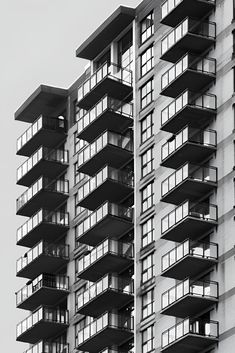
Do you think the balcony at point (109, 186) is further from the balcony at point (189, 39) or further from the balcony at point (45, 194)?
the balcony at point (189, 39)

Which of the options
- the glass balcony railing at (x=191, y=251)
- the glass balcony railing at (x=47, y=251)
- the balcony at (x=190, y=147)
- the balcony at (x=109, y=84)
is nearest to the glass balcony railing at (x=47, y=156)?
the glass balcony railing at (x=47, y=251)

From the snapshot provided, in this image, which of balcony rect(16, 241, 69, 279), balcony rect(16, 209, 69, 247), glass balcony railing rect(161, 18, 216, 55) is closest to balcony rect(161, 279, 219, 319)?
glass balcony railing rect(161, 18, 216, 55)

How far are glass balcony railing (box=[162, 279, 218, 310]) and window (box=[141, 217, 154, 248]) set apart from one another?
687 centimetres

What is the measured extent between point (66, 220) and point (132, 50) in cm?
1384

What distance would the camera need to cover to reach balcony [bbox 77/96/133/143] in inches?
4360

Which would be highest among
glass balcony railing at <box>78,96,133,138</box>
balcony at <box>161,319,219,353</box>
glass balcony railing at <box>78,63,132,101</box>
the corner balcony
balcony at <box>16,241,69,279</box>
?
glass balcony railing at <box>78,63,132,101</box>

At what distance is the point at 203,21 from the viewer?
334ft

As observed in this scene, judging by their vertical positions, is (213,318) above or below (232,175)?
below

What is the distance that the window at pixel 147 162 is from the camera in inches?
4213

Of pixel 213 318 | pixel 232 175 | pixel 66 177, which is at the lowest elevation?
pixel 213 318

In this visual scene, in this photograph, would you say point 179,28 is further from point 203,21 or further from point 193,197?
point 193,197

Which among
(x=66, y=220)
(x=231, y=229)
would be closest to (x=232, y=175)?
(x=231, y=229)

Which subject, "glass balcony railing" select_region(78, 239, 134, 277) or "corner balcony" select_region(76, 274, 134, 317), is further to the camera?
"glass balcony railing" select_region(78, 239, 134, 277)

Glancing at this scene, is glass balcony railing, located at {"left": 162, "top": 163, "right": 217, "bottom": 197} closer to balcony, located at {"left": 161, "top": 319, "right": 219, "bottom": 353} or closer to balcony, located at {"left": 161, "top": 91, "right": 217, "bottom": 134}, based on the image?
balcony, located at {"left": 161, "top": 91, "right": 217, "bottom": 134}
